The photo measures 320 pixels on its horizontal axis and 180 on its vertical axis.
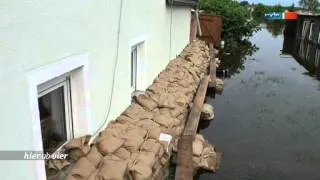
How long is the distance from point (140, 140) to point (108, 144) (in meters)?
0.65

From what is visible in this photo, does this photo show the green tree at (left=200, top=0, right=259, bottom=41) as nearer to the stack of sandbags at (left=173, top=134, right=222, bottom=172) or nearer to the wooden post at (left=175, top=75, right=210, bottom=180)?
the wooden post at (left=175, top=75, right=210, bottom=180)

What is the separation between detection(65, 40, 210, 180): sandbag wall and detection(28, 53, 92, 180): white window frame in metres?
0.36

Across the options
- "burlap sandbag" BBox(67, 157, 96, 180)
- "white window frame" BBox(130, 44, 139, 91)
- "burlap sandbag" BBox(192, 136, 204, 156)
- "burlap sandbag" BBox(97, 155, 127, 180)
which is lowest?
"burlap sandbag" BBox(192, 136, 204, 156)

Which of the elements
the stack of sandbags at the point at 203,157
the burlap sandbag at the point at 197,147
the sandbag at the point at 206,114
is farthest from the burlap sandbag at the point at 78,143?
the sandbag at the point at 206,114

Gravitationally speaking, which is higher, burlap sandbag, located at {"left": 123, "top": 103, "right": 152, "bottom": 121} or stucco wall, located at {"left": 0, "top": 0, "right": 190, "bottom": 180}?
stucco wall, located at {"left": 0, "top": 0, "right": 190, "bottom": 180}

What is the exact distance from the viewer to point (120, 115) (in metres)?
5.61

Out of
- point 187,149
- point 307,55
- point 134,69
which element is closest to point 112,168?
point 187,149

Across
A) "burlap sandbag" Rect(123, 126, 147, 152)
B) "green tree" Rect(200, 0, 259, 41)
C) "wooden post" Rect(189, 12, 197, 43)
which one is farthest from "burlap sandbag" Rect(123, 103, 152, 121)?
"green tree" Rect(200, 0, 259, 41)

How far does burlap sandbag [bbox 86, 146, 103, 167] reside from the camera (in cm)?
405

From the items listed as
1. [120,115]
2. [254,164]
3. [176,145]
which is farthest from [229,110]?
[120,115]

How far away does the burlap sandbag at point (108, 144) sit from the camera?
4344 millimetres

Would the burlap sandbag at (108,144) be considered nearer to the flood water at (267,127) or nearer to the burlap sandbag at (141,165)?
the burlap sandbag at (141,165)

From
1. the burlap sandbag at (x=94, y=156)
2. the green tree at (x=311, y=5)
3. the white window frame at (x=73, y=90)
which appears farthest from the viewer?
the green tree at (x=311, y=5)

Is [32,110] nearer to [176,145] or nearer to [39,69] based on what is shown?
[39,69]
